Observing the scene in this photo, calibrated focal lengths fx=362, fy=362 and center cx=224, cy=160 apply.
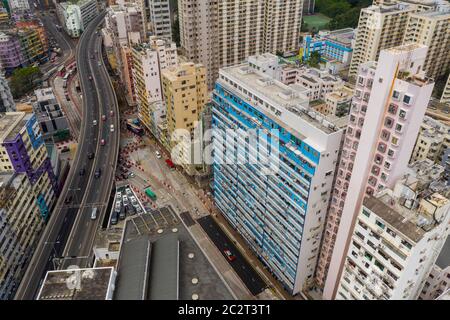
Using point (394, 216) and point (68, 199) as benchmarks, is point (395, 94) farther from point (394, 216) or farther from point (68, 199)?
point (68, 199)

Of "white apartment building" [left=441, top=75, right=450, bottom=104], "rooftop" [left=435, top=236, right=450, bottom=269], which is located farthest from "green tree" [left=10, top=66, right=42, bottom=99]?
"white apartment building" [left=441, top=75, right=450, bottom=104]

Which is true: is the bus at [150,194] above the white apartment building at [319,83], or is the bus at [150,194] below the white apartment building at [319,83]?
below

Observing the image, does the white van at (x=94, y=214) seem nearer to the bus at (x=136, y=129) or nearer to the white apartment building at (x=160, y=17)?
the bus at (x=136, y=129)

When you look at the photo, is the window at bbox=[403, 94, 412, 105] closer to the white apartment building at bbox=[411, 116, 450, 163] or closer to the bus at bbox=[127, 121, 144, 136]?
the white apartment building at bbox=[411, 116, 450, 163]

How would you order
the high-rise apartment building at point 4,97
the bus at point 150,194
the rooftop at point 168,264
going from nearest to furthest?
the rooftop at point 168,264 → the bus at point 150,194 → the high-rise apartment building at point 4,97

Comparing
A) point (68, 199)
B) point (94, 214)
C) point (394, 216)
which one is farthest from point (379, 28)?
point (68, 199)

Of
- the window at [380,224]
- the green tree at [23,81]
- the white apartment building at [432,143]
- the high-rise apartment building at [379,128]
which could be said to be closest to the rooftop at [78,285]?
the high-rise apartment building at [379,128]
